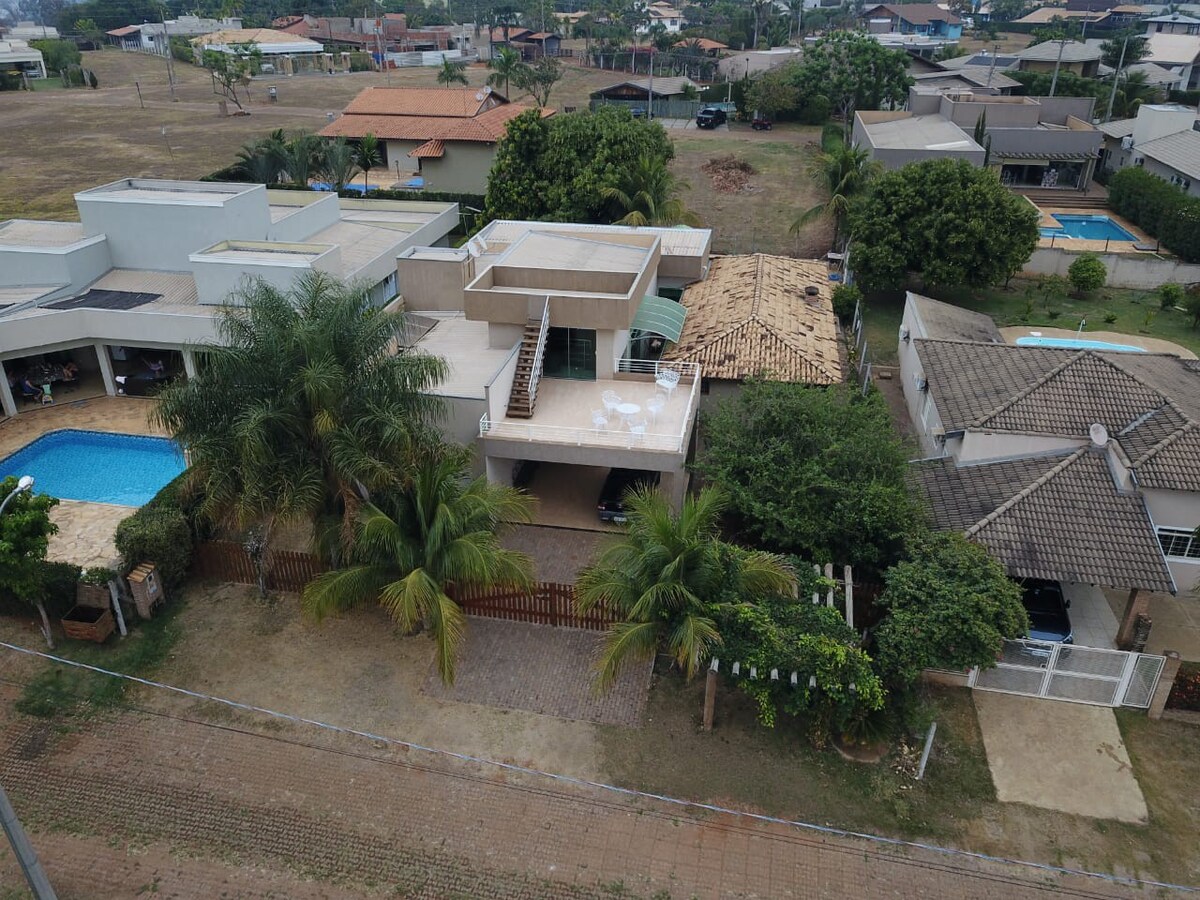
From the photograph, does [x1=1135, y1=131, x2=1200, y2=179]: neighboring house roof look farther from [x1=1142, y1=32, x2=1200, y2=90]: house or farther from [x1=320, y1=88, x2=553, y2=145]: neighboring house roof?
[x1=1142, y1=32, x2=1200, y2=90]: house

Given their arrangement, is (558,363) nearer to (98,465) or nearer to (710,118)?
(98,465)

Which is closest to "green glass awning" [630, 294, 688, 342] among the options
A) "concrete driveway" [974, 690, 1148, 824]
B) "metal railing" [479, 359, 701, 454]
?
"metal railing" [479, 359, 701, 454]

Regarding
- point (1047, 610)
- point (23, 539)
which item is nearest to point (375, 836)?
point (23, 539)

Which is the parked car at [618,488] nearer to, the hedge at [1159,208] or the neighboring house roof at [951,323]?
the neighboring house roof at [951,323]

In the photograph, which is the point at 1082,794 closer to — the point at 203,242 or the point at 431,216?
the point at 203,242

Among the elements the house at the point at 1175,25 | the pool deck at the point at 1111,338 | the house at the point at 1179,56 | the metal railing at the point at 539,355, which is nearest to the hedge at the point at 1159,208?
the pool deck at the point at 1111,338
